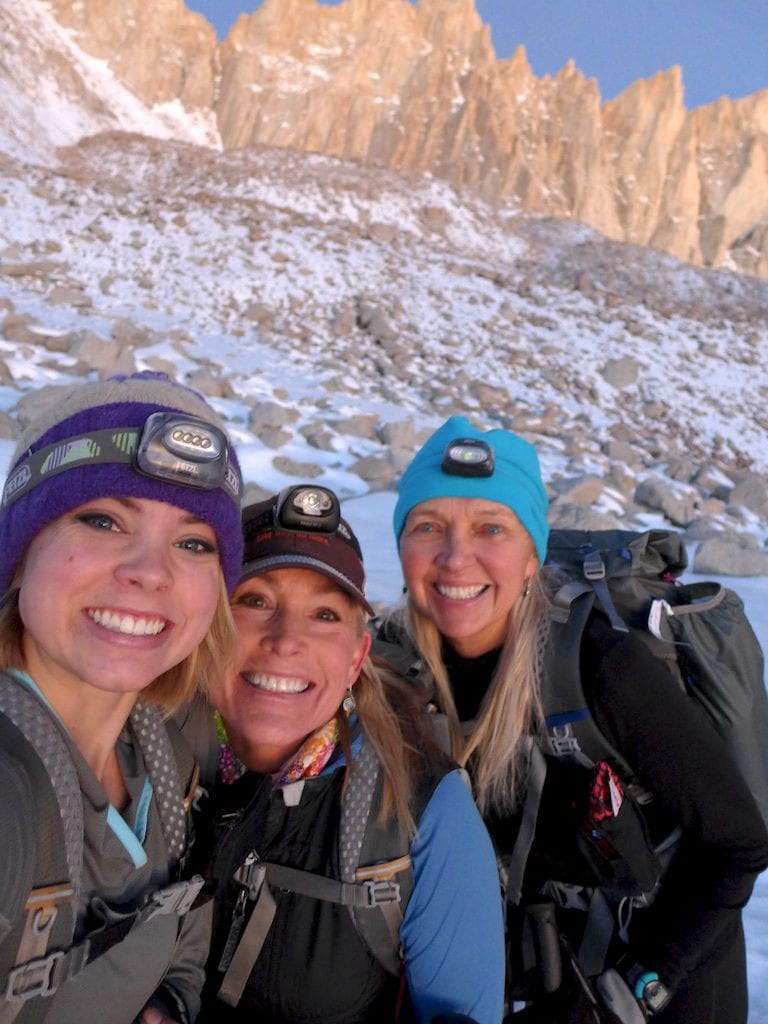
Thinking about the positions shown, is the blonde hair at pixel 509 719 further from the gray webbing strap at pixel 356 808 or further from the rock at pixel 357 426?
the rock at pixel 357 426

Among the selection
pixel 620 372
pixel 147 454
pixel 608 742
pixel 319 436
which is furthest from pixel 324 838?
pixel 620 372

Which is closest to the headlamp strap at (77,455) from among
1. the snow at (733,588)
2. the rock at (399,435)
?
the snow at (733,588)

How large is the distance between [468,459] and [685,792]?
117 centimetres

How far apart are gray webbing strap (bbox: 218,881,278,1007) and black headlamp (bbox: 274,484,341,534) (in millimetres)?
833

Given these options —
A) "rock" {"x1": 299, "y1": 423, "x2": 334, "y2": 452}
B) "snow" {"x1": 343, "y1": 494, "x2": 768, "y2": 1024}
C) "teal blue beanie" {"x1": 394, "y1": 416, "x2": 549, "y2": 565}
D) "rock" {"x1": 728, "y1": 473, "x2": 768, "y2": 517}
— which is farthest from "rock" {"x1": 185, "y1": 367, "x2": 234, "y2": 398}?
"teal blue beanie" {"x1": 394, "y1": 416, "x2": 549, "y2": 565}

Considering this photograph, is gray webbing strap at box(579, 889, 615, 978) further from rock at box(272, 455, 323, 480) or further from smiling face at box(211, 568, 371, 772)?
rock at box(272, 455, 323, 480)

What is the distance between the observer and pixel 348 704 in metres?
1.93

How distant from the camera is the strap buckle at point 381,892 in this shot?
1.57m

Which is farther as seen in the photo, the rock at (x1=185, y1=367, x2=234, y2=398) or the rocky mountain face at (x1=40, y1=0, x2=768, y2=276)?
the rocky mountain face at (x1=40, y1=0, x2=768, y2=276)

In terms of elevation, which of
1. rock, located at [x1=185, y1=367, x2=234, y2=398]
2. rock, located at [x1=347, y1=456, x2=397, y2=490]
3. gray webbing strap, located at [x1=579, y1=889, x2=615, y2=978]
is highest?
rock, located at [x1=185, y1=367, x2=234, y2=398]

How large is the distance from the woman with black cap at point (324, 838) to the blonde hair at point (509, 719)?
37cm

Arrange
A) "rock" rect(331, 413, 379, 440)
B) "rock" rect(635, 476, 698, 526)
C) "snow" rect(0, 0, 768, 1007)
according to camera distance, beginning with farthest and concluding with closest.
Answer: "snow" rect(0, 0, 768, 1007) < "rock" rect(331, 413, 379, 440) < "rock" rect(635, 476, 698, 526)

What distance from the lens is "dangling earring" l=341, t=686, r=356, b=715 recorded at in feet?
6.32

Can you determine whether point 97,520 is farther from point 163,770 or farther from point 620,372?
point 620,372
